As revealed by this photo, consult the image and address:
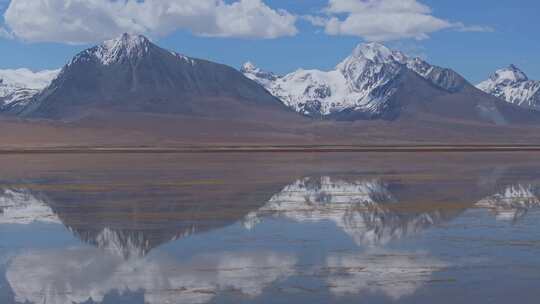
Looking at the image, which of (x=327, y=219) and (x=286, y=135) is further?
(x=286, y=135)

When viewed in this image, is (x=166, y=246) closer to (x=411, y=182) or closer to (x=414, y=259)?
(x=414, y=259)

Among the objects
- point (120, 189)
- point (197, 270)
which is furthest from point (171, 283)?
point (120, 189)

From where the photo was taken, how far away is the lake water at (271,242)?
537 inches

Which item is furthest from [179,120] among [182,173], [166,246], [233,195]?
[166,246]

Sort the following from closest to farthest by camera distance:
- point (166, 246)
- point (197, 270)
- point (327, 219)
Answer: point (197, 270) → point (166, 246) → point (327, 219)

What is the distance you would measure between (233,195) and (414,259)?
14412 mm

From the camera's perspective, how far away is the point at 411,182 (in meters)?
35.8

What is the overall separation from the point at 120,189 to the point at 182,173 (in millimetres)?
10200

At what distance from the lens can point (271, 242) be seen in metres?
18.6

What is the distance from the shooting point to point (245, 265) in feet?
51.8

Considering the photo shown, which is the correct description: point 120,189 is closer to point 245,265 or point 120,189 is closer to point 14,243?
point 14,243

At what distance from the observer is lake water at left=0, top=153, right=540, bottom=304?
44.8 feet

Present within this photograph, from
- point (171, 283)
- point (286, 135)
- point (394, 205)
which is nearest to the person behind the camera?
point (171, 283)

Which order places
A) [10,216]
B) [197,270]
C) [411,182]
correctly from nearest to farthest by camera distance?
[197,270] < [10,216] < [411,182]
